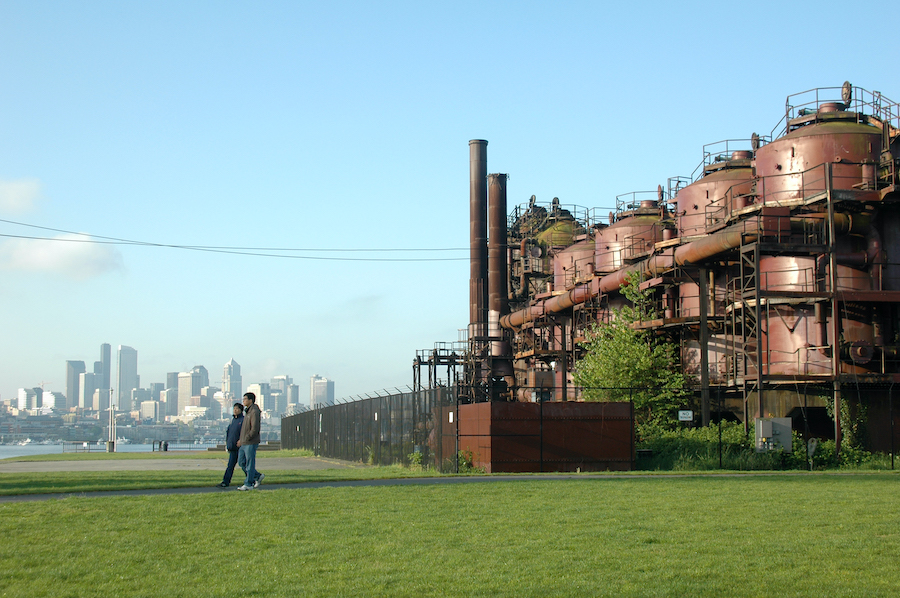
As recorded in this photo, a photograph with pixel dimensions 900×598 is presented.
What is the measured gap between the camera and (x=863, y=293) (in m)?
32.3

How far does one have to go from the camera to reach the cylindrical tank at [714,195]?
129 feet

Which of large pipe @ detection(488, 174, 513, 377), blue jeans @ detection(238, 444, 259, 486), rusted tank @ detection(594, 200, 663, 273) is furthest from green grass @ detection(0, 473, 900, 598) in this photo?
large pipe @ detection(488, 174, 513, 377)

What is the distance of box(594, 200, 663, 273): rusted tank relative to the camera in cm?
4856

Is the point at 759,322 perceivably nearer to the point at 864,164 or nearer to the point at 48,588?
the point at 864,164

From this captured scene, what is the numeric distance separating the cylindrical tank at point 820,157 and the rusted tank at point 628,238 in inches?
495

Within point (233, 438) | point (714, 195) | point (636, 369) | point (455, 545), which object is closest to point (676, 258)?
point (714, 195)

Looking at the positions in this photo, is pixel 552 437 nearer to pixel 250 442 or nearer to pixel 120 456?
pixel 250 442

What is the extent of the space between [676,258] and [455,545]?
2908 centimetres

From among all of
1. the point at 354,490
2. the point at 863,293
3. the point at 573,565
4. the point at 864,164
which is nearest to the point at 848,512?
the point at 573,565

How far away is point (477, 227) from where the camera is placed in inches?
2486

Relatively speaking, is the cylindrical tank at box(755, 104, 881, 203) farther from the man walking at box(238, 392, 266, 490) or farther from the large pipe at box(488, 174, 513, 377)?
the large pipe at box(488, 174, 513, 377)

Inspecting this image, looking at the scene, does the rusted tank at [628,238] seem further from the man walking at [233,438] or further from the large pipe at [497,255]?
the man walking at [233,438]

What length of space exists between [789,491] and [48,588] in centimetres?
1429

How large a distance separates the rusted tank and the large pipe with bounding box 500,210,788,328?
6.54 feet
